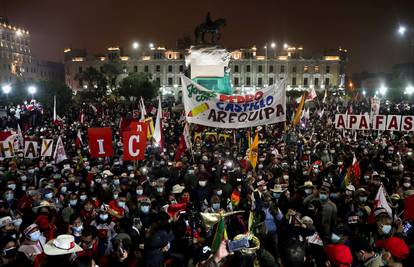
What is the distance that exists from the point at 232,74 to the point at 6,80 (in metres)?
49.3

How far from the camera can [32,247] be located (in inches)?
210

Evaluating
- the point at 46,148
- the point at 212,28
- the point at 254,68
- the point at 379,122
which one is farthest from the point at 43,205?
the point at 254,68

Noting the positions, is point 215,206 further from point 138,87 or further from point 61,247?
point 138,87

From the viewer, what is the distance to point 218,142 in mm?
16516

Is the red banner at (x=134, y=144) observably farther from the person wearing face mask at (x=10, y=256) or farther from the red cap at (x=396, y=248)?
the red cap at (x=396, y=248)

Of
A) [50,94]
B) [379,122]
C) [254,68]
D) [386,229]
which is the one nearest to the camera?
[386,229]

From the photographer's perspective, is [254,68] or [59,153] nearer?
[59,153]

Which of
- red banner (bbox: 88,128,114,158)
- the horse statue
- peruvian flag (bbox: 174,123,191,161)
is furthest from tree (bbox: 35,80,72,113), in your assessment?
red banner (bbox: 88,128,114,158)

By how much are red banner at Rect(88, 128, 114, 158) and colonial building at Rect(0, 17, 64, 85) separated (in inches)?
3461

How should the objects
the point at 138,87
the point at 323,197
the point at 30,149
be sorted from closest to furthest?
1. the point at 323,197
2. the point at 30,149
3. the point at 138,87

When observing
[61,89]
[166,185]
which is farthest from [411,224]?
[61,89]

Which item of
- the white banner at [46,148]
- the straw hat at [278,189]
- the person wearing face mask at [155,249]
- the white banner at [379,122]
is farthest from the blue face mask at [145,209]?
the white banner at [379,122]

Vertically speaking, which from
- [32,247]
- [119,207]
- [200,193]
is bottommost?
[200,193]

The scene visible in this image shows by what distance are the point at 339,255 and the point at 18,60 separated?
104 meters
